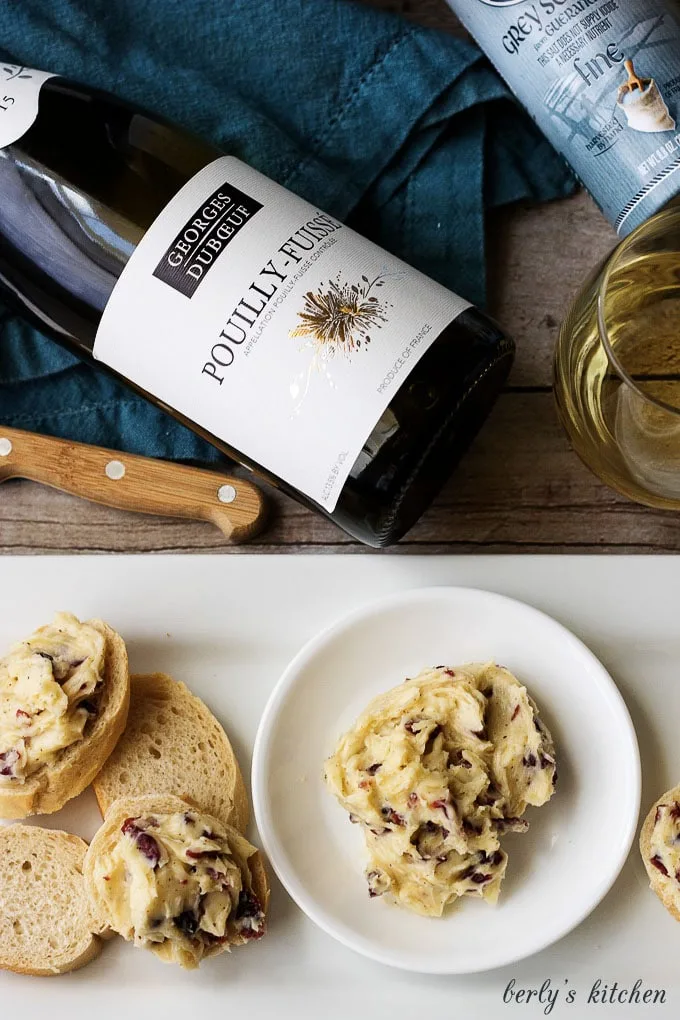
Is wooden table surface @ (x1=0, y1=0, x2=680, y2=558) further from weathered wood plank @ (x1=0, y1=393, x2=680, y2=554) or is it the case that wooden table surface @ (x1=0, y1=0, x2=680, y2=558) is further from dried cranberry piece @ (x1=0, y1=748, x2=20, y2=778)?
dried cranberry piece @ (x1=0, y1=748, x2=20, y2=778)

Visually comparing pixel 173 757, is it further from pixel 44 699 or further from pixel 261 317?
pixel 261 317

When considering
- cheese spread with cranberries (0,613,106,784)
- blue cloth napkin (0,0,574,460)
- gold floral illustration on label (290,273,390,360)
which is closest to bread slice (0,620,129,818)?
cheese spread with cranberries (0,613,106,784)

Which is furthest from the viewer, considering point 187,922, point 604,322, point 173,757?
point 173,757

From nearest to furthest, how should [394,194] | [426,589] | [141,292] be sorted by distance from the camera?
[141,292] < [426,589] < [394,194]

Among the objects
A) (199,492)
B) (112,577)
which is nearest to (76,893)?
(112,577)

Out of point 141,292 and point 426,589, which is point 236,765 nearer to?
point 426,589

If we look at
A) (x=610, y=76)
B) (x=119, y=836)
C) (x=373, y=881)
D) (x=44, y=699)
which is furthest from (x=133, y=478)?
(x=610, y=76)
